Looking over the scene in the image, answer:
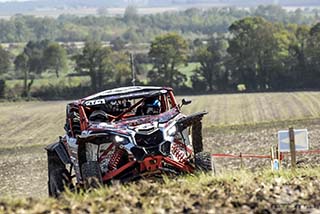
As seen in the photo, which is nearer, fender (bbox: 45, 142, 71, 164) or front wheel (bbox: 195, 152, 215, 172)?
front wheel (bbox: 195, 152, 215, 172)

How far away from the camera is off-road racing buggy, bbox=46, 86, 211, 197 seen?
514 inches

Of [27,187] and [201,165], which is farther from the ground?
[201,165]

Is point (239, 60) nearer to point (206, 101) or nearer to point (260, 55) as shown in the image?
point (260, 55)

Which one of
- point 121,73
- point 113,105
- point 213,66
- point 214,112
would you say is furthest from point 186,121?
point 213,66

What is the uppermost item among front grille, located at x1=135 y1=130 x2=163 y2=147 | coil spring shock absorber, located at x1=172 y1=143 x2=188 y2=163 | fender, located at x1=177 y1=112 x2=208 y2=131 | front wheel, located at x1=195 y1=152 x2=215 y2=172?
fender, located at x1=177 y1=112 x2=208 y2=131

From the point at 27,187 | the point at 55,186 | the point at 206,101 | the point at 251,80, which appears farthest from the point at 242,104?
the point at 55,186

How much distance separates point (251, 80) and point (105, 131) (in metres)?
67.9

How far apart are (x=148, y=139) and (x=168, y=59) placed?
238 feet

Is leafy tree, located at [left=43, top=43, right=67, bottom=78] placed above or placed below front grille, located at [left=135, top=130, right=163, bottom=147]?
below

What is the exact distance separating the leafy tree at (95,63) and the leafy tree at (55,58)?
12569mm

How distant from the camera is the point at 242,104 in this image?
208ft

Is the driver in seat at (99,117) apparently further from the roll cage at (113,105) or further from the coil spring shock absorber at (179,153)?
the coil spring shock absorber at (179,153)

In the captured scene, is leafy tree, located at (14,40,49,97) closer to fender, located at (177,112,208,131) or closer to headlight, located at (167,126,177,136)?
fender, located at (177,112,208,131)

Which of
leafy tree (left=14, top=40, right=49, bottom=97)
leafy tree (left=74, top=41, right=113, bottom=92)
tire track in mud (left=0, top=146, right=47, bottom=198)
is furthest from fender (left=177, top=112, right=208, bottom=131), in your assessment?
leafy tree (left=14, top=40, right=49, bottom=97)
